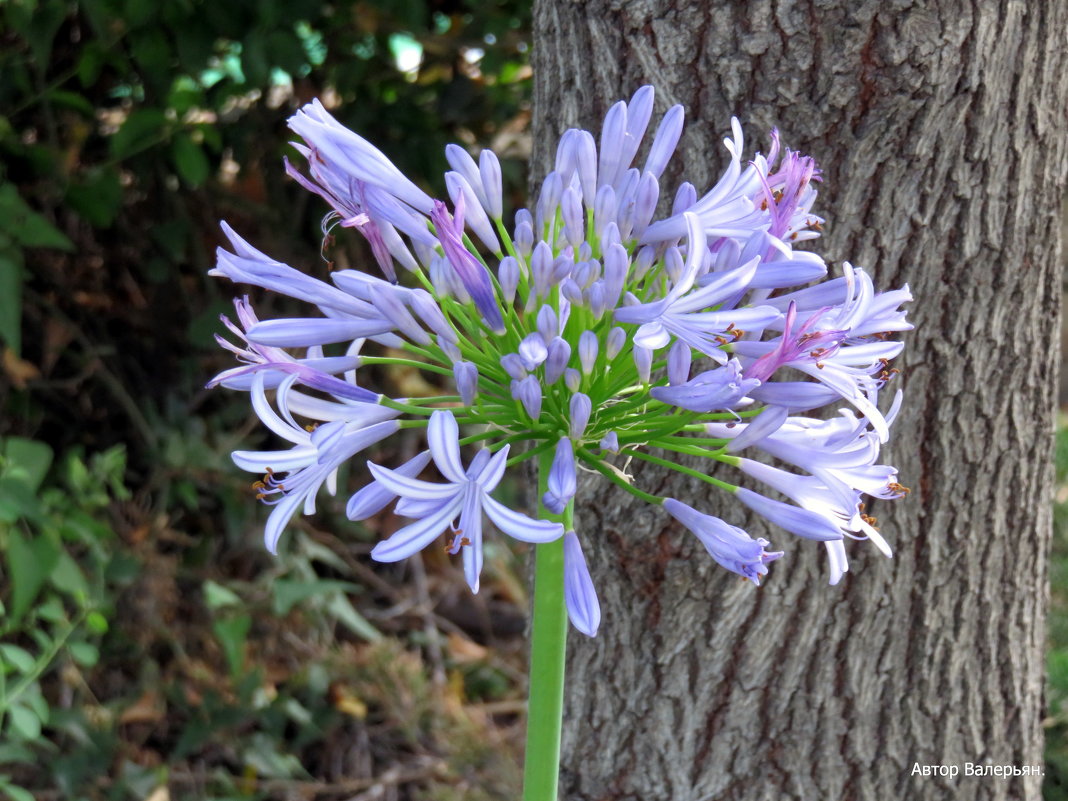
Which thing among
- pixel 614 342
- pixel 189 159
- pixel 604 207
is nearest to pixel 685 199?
pixel 604 207

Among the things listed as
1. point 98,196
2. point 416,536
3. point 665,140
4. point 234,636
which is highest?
point 98,196

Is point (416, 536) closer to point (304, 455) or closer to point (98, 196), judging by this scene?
point (304, 455)

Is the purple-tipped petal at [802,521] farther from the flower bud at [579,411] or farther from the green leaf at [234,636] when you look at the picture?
the green leaf at [234,636]

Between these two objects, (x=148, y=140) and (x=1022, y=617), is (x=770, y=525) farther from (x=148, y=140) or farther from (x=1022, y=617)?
(x=148, y=140)

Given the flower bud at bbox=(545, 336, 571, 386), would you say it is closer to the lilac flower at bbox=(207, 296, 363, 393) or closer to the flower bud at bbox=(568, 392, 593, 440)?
the flower bud at bbox=(568, 392, 593, 440)

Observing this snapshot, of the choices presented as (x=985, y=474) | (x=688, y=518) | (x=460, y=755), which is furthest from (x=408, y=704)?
(x=688, y=518)

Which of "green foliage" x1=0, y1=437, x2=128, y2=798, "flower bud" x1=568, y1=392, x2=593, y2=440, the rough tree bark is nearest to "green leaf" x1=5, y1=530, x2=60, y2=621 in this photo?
"green foliage" x1=0, y1=437, x2=128, y2=798

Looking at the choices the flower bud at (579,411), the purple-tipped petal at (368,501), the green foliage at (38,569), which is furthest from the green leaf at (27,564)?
the flower bud at (579,411)
